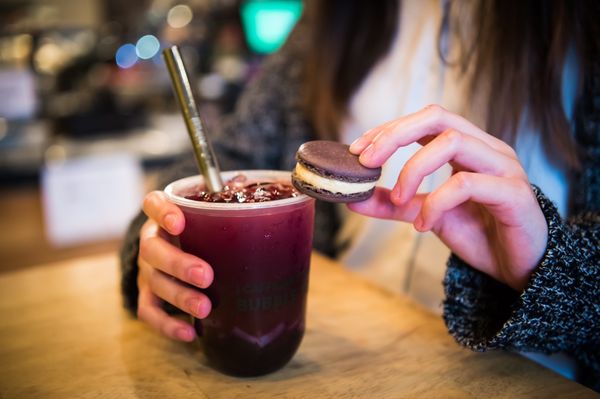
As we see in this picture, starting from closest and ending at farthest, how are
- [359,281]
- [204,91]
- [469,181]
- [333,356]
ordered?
1. [469,181]
2. [333,356]
3. [359,281]
4. [204,91]

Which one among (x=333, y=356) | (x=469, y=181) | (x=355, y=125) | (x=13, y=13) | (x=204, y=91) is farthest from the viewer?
(x=13, y=13)

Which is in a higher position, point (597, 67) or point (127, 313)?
point (597, 67)

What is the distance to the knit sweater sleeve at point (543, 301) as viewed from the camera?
0.67 metres

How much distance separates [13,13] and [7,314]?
4398mm

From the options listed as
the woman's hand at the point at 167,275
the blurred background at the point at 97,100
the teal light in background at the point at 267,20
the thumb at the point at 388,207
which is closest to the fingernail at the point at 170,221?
the woman's hand at the point at 167,275

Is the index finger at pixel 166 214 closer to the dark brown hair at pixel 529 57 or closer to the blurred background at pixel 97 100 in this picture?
the dark brown hair at pixel 529 57

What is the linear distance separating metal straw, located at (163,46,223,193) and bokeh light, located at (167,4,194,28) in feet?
14.9

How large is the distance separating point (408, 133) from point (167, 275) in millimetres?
382

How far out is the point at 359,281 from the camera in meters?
1.02

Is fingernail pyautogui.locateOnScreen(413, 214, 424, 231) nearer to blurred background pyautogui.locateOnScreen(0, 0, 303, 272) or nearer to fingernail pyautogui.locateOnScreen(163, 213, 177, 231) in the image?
fingernail pyautogui.locateOnScreen(163, 213, 177, 231)

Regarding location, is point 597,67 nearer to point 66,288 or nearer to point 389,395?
point 389,395

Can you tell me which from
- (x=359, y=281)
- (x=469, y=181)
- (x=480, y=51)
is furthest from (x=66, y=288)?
(x=480, y=51)

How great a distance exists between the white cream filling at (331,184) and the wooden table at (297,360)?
0.25 metres

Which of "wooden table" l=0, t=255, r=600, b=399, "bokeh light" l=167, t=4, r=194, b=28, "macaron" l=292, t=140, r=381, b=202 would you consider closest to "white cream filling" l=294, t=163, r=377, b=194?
"macaron" l=292, t=140, r=381, b=202
